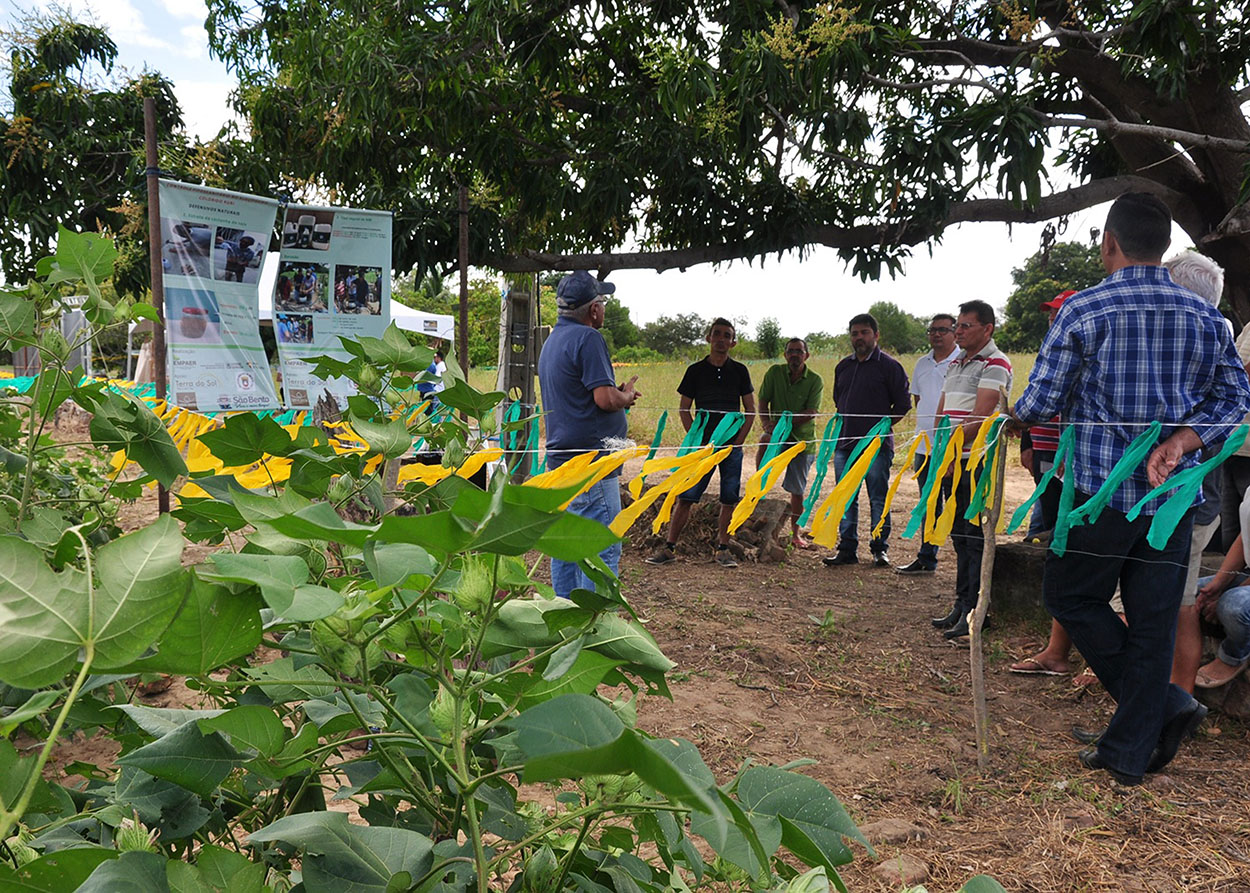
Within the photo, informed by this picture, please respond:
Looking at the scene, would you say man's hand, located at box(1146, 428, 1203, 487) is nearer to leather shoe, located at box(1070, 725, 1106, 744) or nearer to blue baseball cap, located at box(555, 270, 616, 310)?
leather shoe, located at box(1070, 725, 1106, 744)

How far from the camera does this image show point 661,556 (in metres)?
6.11

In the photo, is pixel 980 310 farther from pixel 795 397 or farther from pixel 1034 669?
pixel 795 397

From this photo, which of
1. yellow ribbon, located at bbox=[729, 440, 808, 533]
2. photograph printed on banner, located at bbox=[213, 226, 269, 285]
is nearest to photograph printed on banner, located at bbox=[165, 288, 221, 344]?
photograph printed on banner, located at bbox=[213, 226, 269, 285]

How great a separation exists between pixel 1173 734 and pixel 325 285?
410cm

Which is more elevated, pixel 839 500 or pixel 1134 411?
pixel 1134 411

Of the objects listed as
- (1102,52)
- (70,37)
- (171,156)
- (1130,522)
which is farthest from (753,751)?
(70,37)

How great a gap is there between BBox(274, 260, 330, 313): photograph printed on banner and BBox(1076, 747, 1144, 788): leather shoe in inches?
152

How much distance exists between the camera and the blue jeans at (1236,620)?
3.19m

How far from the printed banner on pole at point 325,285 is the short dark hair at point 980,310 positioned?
288 centimetres

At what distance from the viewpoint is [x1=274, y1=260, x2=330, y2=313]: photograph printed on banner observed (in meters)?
4.45

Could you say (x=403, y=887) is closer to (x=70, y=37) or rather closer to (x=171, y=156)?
(x=171, y=156)

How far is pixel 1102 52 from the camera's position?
396 centimetres

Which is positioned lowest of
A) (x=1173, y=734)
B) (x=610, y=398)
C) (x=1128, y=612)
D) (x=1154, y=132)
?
(x=1173, y=734)

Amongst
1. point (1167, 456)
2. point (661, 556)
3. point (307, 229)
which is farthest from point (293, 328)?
point (1167, 456)
